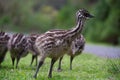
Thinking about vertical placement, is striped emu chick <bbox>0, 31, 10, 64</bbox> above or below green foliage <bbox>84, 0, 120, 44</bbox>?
below

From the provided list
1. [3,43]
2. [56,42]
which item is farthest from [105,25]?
[56,42]

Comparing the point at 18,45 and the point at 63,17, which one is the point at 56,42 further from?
the point at 63,17

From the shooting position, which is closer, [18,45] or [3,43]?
[3,43]

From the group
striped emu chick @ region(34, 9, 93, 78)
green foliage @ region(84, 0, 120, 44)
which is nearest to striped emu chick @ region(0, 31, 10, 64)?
striped emu chick @ region(34, 9, 93, 78)

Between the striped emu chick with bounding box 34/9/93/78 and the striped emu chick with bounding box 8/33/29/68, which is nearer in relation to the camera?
the striped emu chick with bounding box 34/9/93/78

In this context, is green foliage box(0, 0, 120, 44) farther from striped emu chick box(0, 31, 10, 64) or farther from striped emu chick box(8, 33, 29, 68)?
striped emu chick box(0, 31, 10, 64)

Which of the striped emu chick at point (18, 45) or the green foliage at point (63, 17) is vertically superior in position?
the green foliage at point (63, 17)

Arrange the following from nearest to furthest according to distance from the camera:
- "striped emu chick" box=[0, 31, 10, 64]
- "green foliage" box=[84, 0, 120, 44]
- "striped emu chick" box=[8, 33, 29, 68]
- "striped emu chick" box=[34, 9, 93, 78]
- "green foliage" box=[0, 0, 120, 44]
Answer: "striped emu chick" box=[34, 9, 93, 78] < "striped emu chick" box=[0, 31, 10, 64] < "striped emu chick" box=[8, 33, 29, 68] < "green foliage" box=[84, 0, 120, 44] < "green foliage" box=[0, 0, 120, 44]

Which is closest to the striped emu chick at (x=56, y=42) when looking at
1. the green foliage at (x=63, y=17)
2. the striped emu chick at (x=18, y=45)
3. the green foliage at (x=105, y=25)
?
the striped emu chick at (x=18, y=45)

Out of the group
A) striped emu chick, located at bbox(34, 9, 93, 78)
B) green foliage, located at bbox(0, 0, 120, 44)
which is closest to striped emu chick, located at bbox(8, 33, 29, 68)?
striped emu chick, located at bbox(34, 9, 93, 78)

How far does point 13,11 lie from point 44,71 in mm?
43419

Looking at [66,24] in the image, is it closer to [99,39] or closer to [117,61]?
[99,39]

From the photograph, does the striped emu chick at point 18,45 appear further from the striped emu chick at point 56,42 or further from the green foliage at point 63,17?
the green foliage at point 63,17

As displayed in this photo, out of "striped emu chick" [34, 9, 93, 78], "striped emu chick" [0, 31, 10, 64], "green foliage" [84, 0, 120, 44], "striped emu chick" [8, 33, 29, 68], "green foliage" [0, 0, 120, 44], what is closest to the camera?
"striped emu chick" [34, 9, 93, 78]
